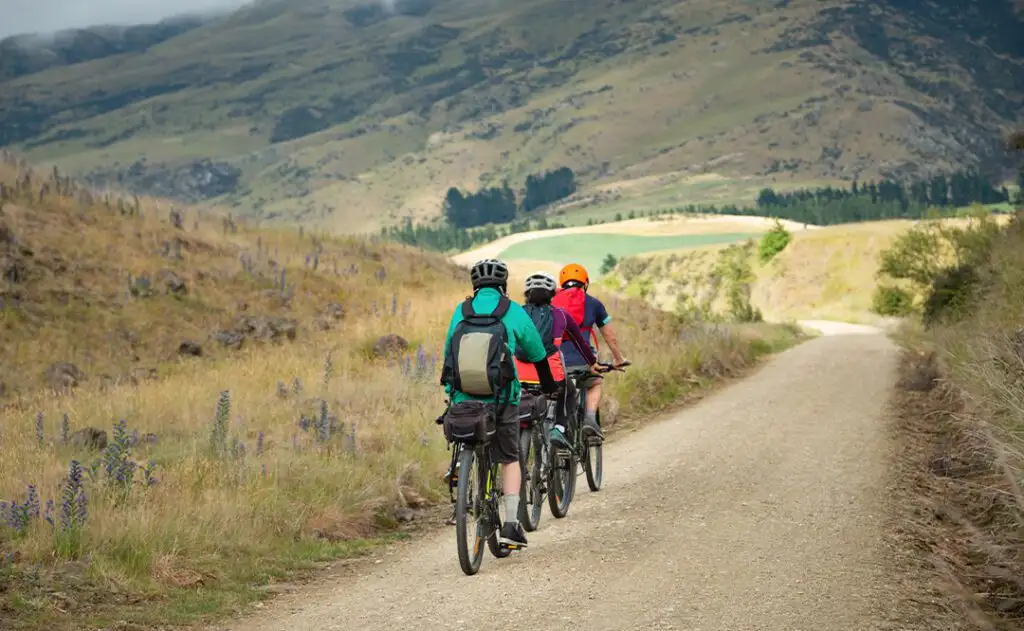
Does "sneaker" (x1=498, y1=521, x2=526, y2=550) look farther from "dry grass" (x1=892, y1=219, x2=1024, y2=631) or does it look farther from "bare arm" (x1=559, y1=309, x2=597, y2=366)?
"dry grass" (x1=892, y1=219, x2=1024, y2=631)

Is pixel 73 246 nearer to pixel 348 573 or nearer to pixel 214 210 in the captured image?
pixel 214 210

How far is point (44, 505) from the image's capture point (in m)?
9.50

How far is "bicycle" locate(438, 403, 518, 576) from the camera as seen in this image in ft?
28.1

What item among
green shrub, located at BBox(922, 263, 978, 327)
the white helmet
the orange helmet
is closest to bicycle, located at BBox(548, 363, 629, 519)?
the orange helmet

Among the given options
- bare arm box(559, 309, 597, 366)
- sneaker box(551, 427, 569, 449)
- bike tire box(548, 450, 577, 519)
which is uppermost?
bare arm box(559, 309, 597, 366)

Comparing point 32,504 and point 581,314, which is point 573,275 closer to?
point 581,314

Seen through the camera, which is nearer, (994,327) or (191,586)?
(191,586)

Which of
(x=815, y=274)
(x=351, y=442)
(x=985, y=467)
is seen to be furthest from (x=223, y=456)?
(x=815, y=274)

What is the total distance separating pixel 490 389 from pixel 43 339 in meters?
17.8

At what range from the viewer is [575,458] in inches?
451

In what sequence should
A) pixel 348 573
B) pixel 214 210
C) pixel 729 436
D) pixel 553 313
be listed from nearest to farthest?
pixel 348 573 → pixel 553 313 → pixel 729 436 → pixel 214 210

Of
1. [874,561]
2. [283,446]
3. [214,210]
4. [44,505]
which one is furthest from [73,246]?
[874,561]

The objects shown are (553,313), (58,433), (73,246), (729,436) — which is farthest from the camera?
(73,246)

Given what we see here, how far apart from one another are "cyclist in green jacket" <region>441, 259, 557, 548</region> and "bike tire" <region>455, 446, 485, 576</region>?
11.2 inches
